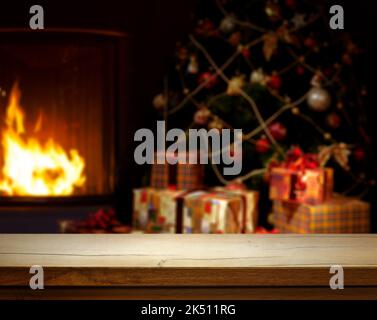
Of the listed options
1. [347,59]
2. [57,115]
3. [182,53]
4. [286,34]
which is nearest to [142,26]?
[182,53]

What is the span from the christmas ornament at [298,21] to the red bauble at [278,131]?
58cm

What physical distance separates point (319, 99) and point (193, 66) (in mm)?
775

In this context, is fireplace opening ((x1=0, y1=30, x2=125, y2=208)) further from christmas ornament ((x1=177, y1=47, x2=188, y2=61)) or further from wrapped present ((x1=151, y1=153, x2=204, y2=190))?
christmas ornament ((x1=177, y1=47, x2=188, y2=61))

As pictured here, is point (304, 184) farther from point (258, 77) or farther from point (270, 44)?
point (270, 44)

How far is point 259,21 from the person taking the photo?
126 inches

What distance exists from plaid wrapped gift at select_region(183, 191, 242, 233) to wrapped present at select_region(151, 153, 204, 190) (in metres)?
0.22

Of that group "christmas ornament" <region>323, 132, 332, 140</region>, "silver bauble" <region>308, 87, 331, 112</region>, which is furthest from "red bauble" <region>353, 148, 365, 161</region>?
"silver bauble" <region>308, 87, 331, 112</region>

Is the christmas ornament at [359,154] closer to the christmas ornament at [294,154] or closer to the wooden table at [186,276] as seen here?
the christmas ornament at [294,154]

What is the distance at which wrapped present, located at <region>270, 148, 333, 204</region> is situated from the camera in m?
2.56

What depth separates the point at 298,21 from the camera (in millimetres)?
3125

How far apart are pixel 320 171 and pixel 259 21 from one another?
43.6 inches

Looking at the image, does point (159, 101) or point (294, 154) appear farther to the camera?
point (159, 101)

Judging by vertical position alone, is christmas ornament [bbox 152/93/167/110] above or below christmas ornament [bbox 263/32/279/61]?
below
